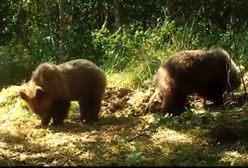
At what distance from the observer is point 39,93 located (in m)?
8.26

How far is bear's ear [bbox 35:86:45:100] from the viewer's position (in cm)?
821

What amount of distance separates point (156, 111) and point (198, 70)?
931 mm

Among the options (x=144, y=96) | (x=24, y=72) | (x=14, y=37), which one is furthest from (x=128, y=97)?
(x=14, y=37)

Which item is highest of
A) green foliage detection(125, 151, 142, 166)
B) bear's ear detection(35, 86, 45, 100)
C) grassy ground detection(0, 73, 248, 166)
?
bear's ear detection(35, 86, 45, 100)

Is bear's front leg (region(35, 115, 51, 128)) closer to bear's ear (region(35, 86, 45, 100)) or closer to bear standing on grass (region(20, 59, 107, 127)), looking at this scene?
bear standing on grass (region(20, 59, 107, 127))

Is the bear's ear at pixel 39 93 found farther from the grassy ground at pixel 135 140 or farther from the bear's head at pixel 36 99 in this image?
the grassy ground at pixel 135 140

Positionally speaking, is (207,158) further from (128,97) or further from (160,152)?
(128,97)

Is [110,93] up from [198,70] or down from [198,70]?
down

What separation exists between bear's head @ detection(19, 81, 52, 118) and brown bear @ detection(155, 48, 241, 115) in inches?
68.5

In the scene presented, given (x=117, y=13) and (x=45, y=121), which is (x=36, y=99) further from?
(x=117, y=13)

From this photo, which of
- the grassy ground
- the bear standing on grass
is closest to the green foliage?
the grassy ground

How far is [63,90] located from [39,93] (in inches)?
16.1

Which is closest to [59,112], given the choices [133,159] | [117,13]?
[133,159]

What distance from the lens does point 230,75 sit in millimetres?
8711
